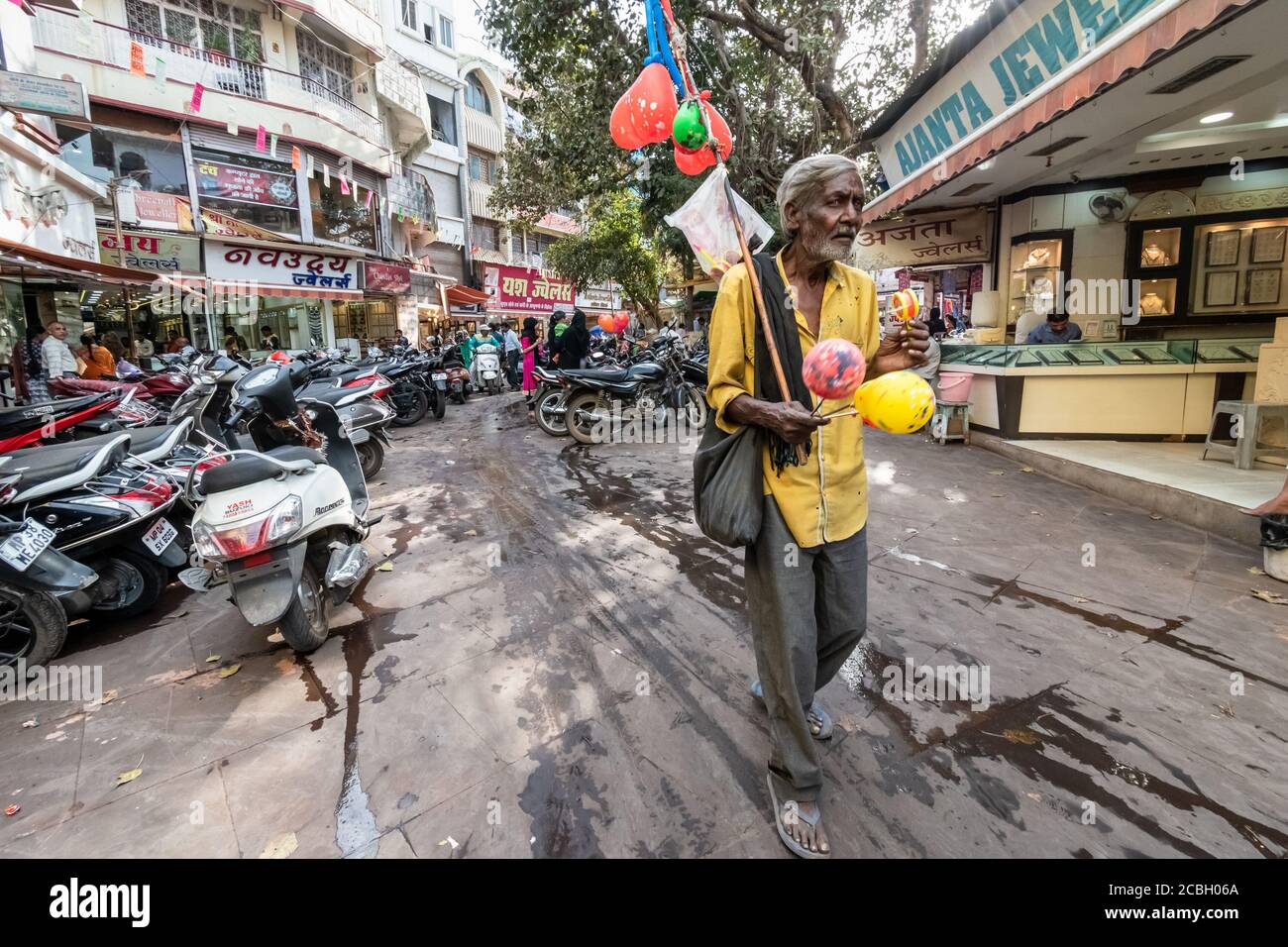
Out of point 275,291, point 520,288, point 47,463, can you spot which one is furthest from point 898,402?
point 520,288

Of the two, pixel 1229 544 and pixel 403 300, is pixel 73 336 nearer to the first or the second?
pixel 403 300

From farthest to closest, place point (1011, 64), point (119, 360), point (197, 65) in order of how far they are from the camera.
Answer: point (197, 65)
point (119, 360)
point (1011, 64)

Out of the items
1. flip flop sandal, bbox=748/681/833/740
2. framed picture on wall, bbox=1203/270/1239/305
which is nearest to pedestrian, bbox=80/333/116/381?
flip flop sandal, bbox=748/681/833/740

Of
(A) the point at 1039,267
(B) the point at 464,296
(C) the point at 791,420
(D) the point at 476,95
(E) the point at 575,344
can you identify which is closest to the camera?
(C) the point at 791,420

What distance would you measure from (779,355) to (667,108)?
9.40 feet

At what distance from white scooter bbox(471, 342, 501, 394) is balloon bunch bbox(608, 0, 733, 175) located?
1023cm

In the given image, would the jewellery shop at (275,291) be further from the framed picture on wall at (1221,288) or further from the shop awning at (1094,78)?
the framed picture on wall at (1221,288)

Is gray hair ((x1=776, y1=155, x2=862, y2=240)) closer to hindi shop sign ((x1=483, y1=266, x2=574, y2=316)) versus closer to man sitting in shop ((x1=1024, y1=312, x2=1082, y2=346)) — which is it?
man sitting in shop ((x1=1024, y1=312, x2=1082, y2=346))

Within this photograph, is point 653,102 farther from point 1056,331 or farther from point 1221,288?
point 1221,288

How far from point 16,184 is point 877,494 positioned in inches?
489

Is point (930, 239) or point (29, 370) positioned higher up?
point (930, 239)

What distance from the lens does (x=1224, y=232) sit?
736cm

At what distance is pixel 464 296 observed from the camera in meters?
22.9

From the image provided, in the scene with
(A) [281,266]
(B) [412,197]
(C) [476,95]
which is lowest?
(A) [281,266]
